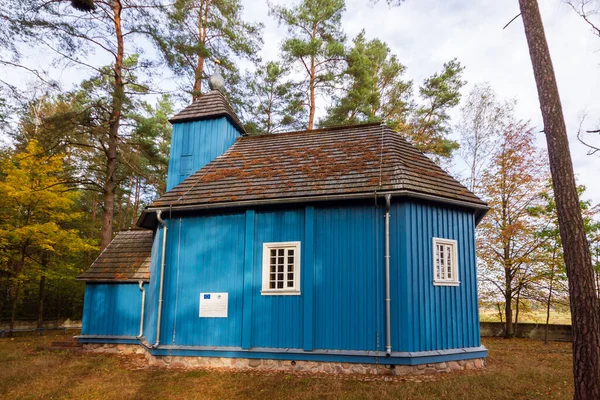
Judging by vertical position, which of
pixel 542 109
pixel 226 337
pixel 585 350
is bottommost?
pixel 226 337

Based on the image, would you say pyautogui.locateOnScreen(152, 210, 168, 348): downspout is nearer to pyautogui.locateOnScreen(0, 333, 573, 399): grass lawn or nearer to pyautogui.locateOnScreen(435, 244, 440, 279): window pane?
pyautogui.locateOnScreen(0, 333, 573, 399): grass lawn

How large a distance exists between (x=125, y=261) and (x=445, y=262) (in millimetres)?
→ 9821

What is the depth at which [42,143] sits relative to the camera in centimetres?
1584

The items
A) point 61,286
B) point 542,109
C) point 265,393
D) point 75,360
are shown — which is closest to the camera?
point 542,109

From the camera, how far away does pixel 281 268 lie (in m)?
9.40

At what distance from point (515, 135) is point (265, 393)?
55.2 feet

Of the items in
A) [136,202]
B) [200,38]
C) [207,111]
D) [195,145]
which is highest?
[200,38]

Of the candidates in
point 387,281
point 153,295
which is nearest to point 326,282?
point 387,281

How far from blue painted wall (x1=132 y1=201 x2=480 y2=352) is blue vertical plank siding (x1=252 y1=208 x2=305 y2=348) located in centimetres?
2

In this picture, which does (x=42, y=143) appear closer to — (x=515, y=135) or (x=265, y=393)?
(x=265, y=393)

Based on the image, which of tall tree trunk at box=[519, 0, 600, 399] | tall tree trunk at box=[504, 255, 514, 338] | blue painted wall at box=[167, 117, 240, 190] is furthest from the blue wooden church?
tall tree trunk at box=[504, 255, 514, 338]

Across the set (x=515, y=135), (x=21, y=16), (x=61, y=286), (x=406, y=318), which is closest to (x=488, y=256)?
(x=515, y=135)

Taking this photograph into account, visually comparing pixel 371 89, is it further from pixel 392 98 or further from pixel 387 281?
pixel 387 281

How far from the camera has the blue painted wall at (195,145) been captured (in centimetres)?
1277
